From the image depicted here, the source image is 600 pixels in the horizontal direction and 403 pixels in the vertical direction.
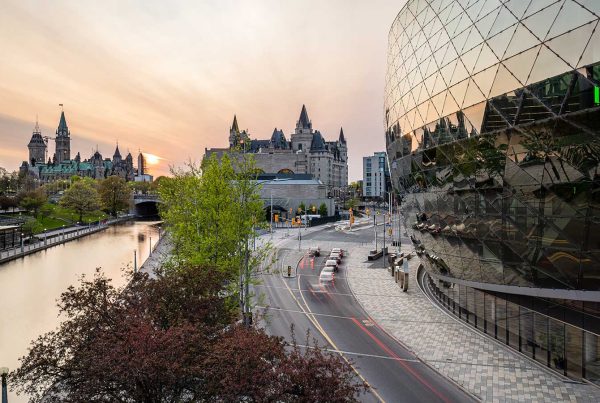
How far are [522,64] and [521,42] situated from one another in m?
1.17

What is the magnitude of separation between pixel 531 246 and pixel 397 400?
10.2m

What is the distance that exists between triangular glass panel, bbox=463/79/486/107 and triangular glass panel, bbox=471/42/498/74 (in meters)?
0.75

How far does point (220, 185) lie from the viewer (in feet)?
88.2

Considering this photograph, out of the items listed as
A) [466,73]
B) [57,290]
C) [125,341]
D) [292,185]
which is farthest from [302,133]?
[125,341]

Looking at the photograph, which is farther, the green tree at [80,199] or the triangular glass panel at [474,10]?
the green tree at [80,199]

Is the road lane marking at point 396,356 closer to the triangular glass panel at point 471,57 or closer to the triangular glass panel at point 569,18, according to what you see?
the triangular glass panel at point 569,18

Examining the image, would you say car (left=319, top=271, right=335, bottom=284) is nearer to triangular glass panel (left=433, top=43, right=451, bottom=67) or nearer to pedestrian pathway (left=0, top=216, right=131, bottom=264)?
triangular glass panel (left=433, top=43, right=451, bottom=67)

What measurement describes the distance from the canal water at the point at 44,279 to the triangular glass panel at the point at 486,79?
826 inches

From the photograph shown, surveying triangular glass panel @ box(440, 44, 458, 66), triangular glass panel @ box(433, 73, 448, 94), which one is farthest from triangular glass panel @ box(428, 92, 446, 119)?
triangular glass panel @ box(440, 44, 458, 66)

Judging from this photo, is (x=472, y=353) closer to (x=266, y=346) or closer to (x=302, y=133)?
(x=266, y=346)

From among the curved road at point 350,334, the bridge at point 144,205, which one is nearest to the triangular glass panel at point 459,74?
the curved road at point 350,334

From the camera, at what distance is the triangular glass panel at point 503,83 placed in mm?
18402

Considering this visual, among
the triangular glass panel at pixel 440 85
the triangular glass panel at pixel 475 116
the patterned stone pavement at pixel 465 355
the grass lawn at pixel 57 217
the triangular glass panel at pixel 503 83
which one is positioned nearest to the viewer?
the patterned stone pavement at pixel 465 355

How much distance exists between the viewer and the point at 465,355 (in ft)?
70.4
